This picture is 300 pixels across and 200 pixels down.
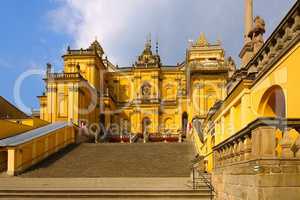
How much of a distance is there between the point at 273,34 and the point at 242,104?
3.39m

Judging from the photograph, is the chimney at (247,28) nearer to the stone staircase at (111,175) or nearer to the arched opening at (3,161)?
the stone staircase at (111,175)

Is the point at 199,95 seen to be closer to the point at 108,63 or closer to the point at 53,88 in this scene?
the point at 53,88

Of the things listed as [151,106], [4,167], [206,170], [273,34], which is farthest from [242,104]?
[151,106]

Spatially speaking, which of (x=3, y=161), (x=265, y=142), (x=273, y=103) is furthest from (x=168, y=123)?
(x=265, y=142)

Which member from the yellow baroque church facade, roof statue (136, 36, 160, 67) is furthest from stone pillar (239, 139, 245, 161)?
roof statue (136, 36, 160, 67)

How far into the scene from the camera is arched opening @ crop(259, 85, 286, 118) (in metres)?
11.2

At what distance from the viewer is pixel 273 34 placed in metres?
10.5

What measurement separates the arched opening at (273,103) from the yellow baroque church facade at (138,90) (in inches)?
1327

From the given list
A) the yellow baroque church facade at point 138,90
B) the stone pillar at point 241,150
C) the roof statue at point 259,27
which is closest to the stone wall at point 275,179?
the stone pillar at point 241,150

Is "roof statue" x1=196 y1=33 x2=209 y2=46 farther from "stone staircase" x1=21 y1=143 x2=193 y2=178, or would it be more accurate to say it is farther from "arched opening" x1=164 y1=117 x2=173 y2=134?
"stone staircase" x1=21 y1=143 x2=193 y2=178

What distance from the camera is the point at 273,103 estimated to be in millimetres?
11969

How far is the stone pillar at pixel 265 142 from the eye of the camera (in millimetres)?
7305

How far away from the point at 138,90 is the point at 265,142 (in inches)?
2112

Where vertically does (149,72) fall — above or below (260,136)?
above
